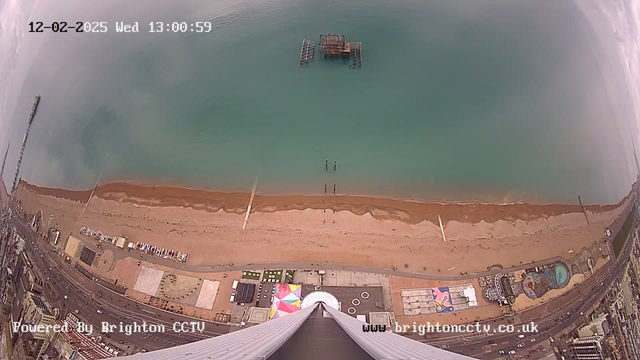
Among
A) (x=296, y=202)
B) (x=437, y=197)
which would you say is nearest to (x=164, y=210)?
(x=296, y=202)

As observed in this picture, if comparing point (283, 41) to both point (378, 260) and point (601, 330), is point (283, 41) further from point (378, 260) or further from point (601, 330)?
point (601, 330)

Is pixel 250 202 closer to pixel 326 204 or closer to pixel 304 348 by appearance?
pixel 326 204

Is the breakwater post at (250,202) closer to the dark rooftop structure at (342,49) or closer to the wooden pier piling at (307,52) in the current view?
the wooden pier piling at (307,52)

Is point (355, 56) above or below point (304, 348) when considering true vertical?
above

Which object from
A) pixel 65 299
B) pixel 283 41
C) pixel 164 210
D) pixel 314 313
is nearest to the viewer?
pixel 314 313

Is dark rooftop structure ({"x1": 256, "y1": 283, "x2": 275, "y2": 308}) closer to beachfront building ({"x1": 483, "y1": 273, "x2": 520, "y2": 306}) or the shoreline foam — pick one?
the shoreline foam

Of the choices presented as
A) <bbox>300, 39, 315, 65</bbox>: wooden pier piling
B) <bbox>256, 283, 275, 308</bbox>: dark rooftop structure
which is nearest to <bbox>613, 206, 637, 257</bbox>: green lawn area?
<bbox>256, 283, 275, 308</bbox>: dark rooftop structure

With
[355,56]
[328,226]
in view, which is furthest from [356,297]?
[355,56]
